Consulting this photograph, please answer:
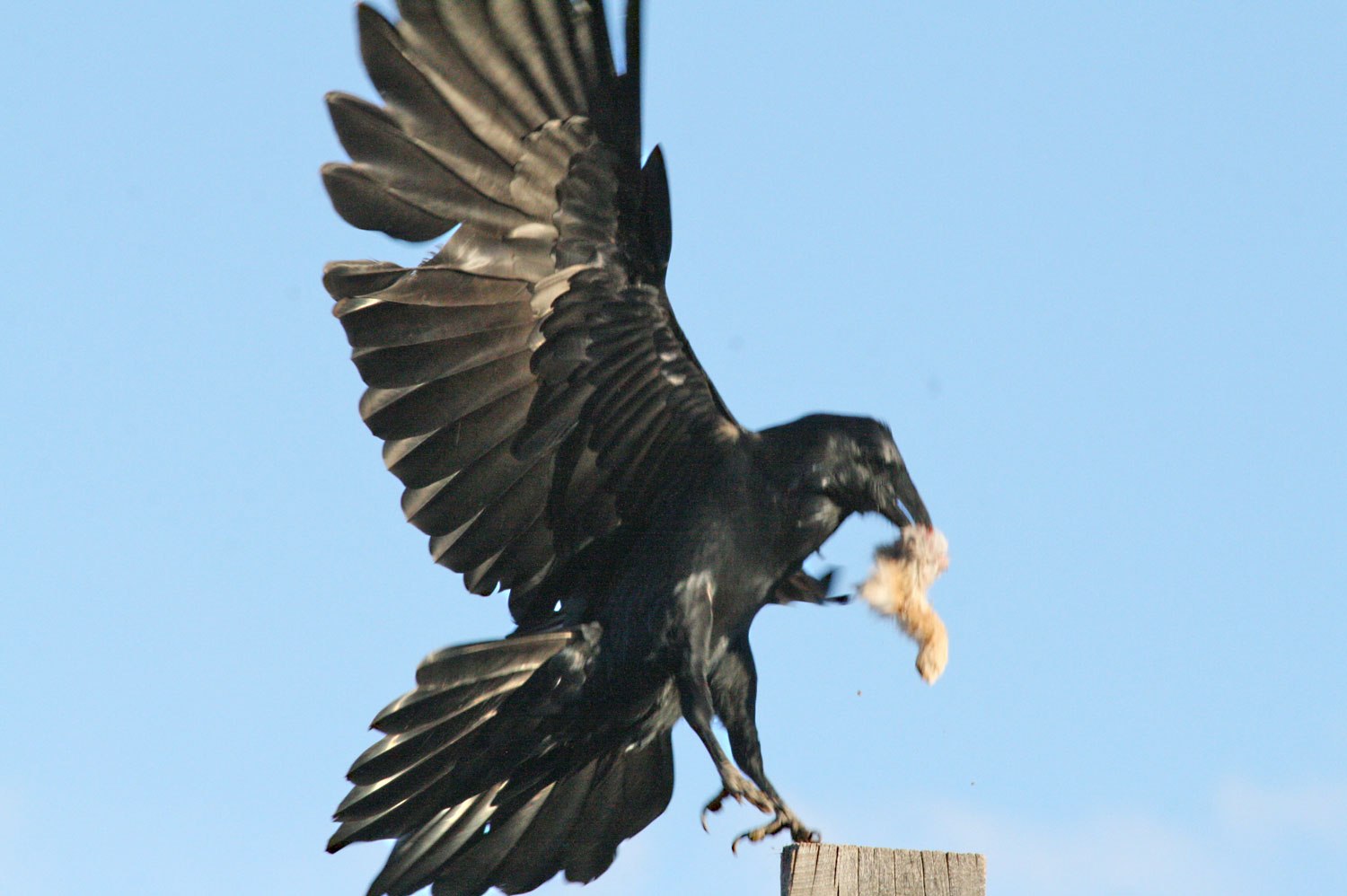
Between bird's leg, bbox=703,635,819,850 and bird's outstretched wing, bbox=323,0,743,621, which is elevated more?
bird's outstretched wing, bbox=323,0,743,621

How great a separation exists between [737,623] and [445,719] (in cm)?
85

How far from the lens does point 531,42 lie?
4.35m

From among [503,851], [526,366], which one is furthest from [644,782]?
[526,366]

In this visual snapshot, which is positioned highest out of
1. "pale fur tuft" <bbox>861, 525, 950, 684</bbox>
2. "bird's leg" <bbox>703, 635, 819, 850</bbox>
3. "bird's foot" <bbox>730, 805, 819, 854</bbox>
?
"pale fur tuft" <bbox>861, 525, 950, 684</bbox>

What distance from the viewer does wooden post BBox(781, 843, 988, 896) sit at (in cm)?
329

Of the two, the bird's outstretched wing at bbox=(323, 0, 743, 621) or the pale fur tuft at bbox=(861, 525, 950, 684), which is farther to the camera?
the pale fur tuft at bbox=(861, 525, 950, 684)

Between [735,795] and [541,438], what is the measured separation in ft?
3.71

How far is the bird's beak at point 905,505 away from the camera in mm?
4547

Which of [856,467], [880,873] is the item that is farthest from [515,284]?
[880,873]

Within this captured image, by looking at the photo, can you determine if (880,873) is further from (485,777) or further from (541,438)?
(541,438)

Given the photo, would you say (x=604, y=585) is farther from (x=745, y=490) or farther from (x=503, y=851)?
(x=503, y=851)

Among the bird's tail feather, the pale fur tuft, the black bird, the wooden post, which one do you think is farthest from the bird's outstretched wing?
the wooden post

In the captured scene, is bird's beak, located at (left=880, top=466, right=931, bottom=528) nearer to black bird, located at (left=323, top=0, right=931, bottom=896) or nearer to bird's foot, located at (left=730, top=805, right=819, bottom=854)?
black bird, located at (left=323, top=0, right=931, bottom=896)

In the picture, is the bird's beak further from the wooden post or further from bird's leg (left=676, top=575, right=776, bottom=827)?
the wooden post
